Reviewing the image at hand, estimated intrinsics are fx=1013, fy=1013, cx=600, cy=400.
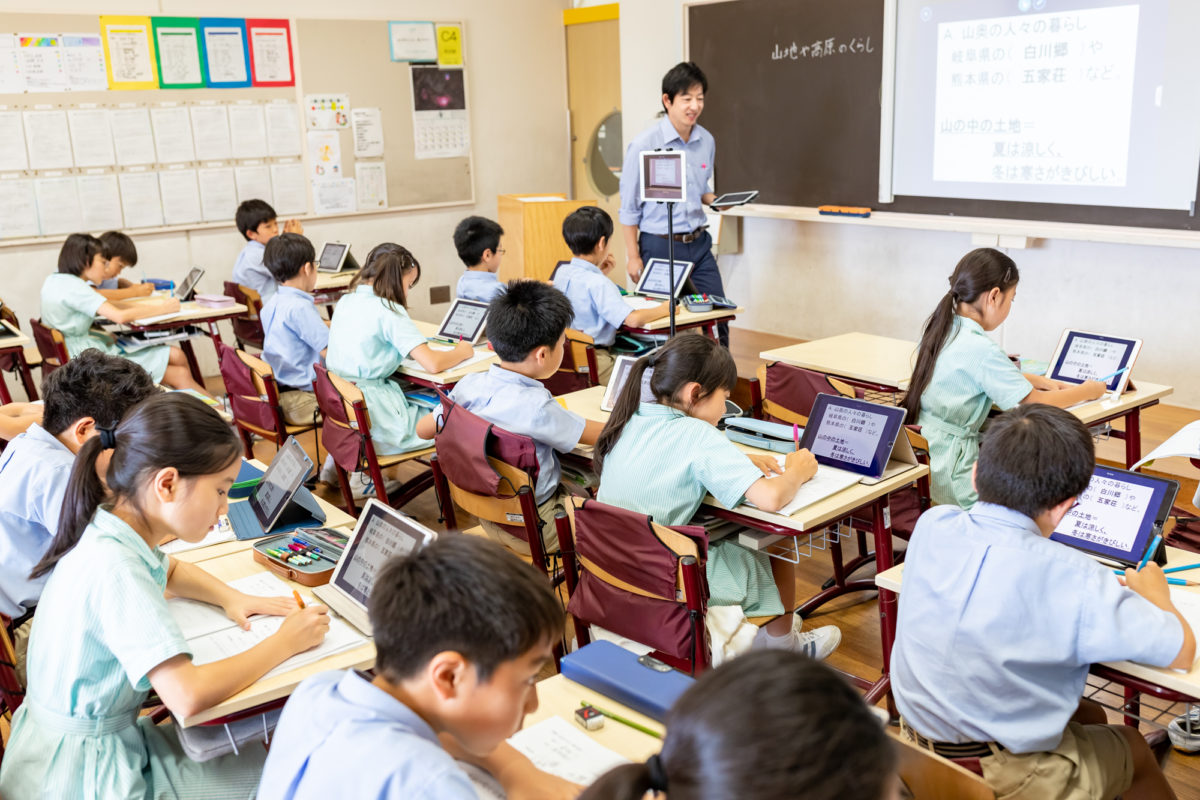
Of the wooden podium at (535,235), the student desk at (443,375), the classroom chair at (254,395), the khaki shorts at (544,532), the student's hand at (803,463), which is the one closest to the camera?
the student's hand at (803,463)

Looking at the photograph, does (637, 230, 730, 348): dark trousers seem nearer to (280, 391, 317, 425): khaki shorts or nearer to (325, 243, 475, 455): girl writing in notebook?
(325, 243, 475, 455): girl writing in notebook

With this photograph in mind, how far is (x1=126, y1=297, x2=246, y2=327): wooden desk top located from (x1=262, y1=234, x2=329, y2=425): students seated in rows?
2.46 feet

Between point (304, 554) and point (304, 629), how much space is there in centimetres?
42

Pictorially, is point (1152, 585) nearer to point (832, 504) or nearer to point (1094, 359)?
point (832, 504)

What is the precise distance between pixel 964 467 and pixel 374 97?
5.35m

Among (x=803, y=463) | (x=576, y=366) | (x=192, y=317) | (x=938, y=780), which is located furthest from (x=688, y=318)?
(x=938, y=780)

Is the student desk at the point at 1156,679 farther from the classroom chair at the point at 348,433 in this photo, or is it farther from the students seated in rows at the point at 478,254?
the students seated in rows at the point at 478,254

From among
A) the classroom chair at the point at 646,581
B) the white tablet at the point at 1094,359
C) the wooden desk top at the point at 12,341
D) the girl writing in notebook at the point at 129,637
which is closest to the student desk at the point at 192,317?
the wooden desk top at the point at 12,341

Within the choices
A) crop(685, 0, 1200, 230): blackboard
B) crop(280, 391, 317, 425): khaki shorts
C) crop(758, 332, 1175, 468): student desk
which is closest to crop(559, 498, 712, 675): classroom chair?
crop(758, 332, 1175, 468): student desk

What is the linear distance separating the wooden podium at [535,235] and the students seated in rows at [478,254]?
2.22 metres

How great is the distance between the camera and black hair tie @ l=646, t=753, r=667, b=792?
90cm

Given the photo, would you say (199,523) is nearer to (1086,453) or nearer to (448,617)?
(448,617)

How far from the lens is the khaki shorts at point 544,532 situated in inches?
115

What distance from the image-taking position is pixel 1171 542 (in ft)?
7.44
